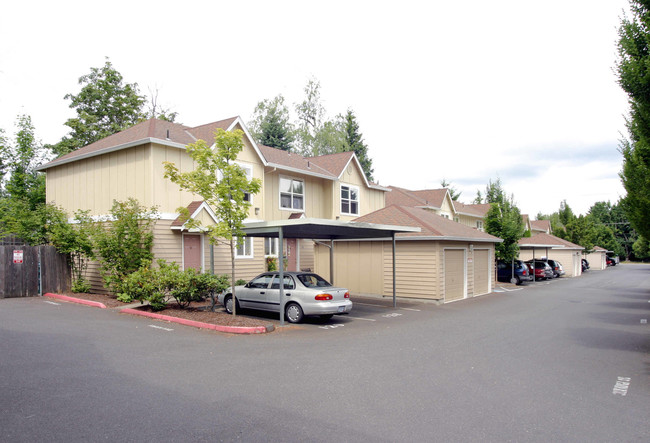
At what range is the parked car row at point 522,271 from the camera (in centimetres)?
3081

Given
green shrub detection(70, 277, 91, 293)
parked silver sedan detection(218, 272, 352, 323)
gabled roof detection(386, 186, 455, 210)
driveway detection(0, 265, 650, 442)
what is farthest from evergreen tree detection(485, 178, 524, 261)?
green shrub detection(70, 277, 91, 293)

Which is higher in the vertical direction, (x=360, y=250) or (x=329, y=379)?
(x=360, y=250)

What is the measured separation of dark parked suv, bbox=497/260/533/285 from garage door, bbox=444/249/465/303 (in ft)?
38.2

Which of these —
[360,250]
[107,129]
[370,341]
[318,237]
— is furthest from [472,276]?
[107,129]

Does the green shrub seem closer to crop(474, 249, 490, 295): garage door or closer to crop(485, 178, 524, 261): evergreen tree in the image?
crop(474, 249, 490, 295): garage door

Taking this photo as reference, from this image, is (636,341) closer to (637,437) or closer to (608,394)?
(608,394)

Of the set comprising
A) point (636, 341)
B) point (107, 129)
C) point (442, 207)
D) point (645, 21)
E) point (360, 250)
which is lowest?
point (636, 341)

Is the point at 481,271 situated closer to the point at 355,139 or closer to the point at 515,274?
the point at 515,274

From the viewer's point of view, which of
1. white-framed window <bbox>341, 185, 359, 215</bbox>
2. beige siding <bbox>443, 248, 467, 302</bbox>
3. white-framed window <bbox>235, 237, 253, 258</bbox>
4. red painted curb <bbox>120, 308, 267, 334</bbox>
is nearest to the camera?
red painted curb <bbox>120, 308, 267, 334</bbox>

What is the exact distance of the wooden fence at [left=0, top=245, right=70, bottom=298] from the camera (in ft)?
53.6

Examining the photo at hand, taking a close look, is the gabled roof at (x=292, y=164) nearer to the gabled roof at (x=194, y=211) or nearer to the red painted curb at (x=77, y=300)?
the gabled roof at (x=194, y=211)

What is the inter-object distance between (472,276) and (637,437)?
17346mm

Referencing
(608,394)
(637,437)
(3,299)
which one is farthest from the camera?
(3,299)

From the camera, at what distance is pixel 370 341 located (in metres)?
10.6
